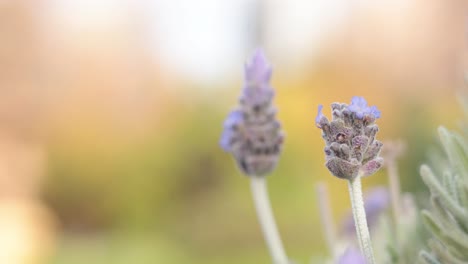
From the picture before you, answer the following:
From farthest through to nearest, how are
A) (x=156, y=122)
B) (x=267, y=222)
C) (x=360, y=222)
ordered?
(x=156, y=122) → (x=267, y=222) → (x=360, y=222)

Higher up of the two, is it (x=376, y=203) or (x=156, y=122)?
(x=156, y=122)

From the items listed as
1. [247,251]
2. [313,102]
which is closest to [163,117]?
[313,102]

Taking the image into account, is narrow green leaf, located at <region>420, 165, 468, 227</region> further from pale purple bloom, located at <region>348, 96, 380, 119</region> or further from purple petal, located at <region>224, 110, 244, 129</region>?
purple petal, located at <region>224, 110, 244, 129</region>

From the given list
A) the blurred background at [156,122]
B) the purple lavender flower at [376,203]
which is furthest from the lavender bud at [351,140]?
the blurred background at [156,122]

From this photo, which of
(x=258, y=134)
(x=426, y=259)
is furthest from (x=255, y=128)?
(x=426, y=259)

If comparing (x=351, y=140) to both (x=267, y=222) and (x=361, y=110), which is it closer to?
(x=361, y=110)

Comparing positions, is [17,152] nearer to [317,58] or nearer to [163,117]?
[163,117]

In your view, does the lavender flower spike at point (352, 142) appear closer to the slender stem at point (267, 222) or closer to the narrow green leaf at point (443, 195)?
the narrow green leaf at point (443, 195)
